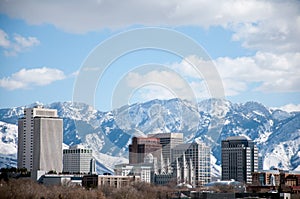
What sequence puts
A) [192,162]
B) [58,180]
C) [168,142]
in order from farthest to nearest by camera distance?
[192,162] < [168,142] < [58,180]

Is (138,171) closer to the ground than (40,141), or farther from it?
closer to the ground

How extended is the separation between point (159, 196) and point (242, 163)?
3619cm

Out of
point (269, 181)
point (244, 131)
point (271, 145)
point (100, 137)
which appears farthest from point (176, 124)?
point (244, 131)

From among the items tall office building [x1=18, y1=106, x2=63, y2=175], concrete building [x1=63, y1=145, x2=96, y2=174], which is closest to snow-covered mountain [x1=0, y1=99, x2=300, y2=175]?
concrete building [x1=63, y1=145, x2=96, y2=174]

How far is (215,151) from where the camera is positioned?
159625mm

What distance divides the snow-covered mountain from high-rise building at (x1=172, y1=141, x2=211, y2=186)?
1.42 meters

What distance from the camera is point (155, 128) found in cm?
10312

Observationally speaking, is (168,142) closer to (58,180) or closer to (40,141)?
(40,141)

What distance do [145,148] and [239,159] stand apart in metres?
10.3

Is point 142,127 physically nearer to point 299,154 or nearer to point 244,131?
point 299,154

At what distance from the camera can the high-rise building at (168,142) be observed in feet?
295

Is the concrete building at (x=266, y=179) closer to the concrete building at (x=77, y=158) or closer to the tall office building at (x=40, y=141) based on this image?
the tall office building at (x=40, y=141)

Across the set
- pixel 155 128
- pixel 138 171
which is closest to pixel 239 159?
pixel 155 128

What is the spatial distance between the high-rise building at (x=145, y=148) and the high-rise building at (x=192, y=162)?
1.83 m
